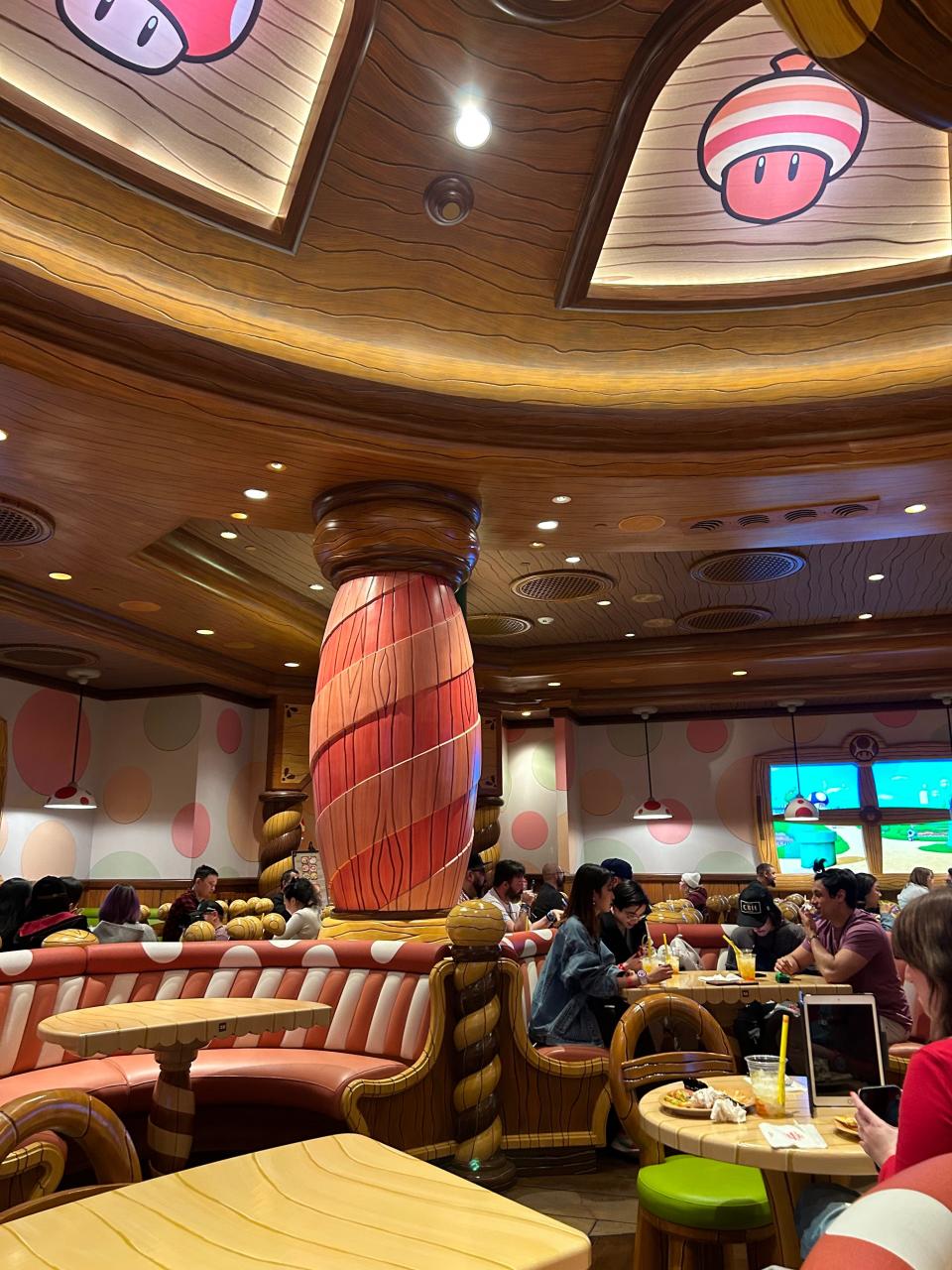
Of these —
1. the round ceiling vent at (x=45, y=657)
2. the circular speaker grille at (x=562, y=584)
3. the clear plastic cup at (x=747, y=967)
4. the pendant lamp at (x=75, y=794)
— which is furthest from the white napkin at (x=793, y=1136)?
the pendant lamp at (x=75, y=794)

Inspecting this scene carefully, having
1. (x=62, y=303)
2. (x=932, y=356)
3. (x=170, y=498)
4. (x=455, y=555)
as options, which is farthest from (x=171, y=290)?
(x=932, y=356)

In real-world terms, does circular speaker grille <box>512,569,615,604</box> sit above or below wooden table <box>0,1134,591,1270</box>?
above

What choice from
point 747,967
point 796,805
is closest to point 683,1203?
point 747,967

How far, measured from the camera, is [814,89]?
4.27 m

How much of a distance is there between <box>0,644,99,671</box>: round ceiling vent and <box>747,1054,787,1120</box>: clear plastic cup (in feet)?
27.3

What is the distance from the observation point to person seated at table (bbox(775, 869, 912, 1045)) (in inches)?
158

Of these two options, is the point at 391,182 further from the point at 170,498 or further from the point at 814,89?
the point at 170,498

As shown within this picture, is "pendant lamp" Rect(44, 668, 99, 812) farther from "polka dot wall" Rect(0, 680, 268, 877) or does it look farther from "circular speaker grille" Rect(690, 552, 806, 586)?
"circular speaker grille" Rect(690, 552, 806, 586)

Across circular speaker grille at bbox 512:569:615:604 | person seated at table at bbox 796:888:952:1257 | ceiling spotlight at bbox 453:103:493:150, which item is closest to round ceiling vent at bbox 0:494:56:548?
ceiling spotlight at bbox 453:103:493:150

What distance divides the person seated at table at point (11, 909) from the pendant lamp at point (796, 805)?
29.3 feet

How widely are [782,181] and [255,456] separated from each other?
10.0 feet

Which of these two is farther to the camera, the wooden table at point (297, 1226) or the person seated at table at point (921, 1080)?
the person seated at table at point (921, 1080)

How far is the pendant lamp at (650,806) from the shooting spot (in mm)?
11812

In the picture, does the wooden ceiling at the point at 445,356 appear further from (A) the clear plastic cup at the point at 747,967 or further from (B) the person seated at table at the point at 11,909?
(A) the clear plastic cup at the point at 747,967
